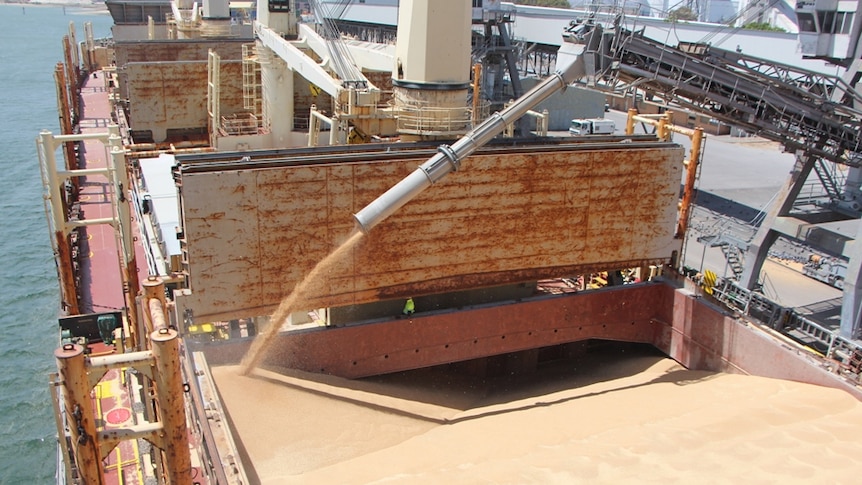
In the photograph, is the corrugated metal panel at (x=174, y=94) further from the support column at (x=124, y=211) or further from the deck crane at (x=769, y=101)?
the deck crane at (x=769, y=101)

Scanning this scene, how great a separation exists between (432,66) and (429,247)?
4.39 metres

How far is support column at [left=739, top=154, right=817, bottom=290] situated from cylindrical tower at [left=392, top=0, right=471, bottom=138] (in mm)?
11173

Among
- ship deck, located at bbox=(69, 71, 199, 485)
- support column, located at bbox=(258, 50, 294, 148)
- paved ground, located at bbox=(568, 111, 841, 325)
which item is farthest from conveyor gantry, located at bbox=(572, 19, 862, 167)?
support column, located at bbox=(258, 50, 294, 148)

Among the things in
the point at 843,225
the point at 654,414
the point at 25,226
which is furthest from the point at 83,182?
the point at 843,225

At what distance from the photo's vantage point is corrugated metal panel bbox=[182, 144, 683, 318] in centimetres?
1430

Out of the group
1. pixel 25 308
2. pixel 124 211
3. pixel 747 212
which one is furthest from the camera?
pixel 747 212

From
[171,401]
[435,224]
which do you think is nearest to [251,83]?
[435,224]

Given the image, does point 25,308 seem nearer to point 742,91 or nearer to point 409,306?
point 409,306

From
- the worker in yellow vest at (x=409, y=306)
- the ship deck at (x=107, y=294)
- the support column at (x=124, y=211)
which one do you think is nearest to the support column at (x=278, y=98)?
the ship deck at (x=107, y=294)

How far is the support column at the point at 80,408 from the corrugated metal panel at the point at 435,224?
5882 mm

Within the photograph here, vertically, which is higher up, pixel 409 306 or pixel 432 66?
pixel 432 66

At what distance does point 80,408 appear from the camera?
27.4 feet

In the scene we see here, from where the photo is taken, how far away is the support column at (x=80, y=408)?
8172 mm

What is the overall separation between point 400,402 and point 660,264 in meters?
7.87
